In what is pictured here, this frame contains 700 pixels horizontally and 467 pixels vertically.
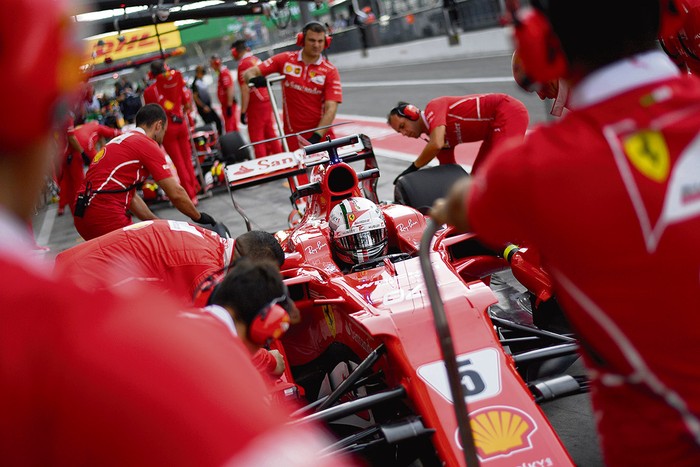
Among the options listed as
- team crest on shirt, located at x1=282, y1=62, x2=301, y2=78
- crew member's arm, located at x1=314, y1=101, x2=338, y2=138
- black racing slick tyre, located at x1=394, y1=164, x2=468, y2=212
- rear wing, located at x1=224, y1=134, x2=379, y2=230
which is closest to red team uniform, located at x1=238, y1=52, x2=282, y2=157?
team crest on shirt, located at x1=282, y1=62, x2=301, y2=78

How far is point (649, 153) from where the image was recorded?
55.4 inches

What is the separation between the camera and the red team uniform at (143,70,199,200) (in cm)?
1052

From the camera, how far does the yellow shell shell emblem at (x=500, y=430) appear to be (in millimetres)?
2695

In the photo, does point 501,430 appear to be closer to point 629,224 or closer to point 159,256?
point 629,224

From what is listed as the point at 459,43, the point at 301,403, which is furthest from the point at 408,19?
the point at 301,403

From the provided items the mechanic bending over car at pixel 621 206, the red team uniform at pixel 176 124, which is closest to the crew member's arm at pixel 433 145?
the mechanic bending over car at pixel 621 206

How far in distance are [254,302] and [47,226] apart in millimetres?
11024

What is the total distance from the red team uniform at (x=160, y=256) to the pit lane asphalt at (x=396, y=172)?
1955 millimetres

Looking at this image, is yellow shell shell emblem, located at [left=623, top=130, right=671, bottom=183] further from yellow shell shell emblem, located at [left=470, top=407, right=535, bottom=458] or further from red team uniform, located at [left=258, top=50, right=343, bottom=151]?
red team uniform, located at [left=258, top=50, right=343, bottom=151]

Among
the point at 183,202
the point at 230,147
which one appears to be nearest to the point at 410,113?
the point at 183,202

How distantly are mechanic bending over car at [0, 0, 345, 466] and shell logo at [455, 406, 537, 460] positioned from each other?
6.39 ft

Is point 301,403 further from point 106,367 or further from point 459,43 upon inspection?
point 459,43

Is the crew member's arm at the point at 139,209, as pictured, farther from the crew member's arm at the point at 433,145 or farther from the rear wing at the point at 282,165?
the crew member's arm at the point at 433,145

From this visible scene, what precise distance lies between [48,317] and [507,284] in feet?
16.5
